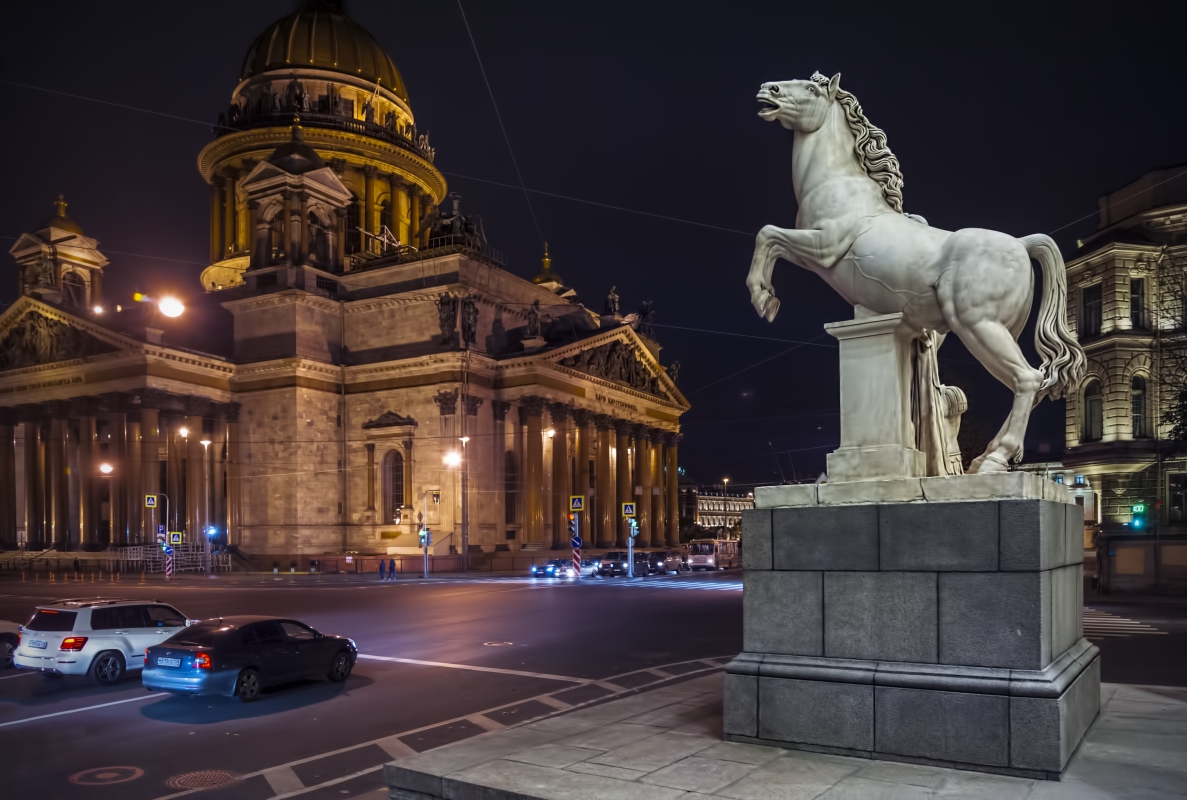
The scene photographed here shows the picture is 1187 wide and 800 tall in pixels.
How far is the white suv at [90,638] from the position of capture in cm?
1641

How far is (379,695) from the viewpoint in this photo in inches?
593

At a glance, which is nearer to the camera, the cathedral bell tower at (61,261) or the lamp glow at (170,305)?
the lamp glow at (170,305)

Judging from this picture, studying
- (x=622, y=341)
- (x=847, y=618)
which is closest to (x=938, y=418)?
(x=847, y=618)

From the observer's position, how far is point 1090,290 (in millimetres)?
50094

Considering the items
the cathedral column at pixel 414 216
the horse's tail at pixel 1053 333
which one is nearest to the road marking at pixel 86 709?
the horse's tail at pixel 1053 333

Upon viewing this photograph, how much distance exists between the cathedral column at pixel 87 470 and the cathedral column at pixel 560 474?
91.5 feet

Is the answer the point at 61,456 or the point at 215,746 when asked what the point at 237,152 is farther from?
the point at 215,746

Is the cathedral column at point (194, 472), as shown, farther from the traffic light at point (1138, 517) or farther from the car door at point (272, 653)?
the traffic light at point (1138, 517)

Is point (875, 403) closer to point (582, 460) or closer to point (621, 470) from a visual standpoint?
point (582, 460)

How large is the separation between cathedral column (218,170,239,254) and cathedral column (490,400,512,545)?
30919mm

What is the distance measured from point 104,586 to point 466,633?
26758mm

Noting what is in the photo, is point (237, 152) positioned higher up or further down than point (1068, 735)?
higher up

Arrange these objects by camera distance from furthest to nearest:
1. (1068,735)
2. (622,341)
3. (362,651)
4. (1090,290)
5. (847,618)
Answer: (622,341) → (1090,290) → (362,651) → (847,618) → (1068,735)

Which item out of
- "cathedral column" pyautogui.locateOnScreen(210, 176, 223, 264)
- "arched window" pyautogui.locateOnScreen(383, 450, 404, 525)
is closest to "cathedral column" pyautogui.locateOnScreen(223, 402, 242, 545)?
"arched window" pyautogui.locateOnScreen(383, 450, 404, 525)
